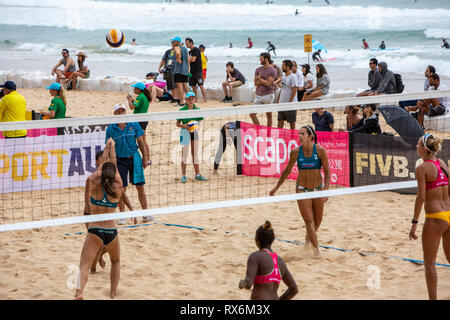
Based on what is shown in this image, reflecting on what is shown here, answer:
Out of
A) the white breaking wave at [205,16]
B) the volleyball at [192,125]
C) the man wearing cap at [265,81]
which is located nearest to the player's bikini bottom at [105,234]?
the volleyball at [192,125]

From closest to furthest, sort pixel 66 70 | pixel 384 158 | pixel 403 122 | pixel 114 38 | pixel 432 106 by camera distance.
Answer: pixel 384 158
pixel 403 122
pixel 432 106
pixel 114 38
pixel 66 70

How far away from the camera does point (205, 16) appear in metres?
57.0

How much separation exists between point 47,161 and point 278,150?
3731 mm

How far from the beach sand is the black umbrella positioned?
1.35 m

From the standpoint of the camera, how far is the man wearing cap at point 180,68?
13454mm

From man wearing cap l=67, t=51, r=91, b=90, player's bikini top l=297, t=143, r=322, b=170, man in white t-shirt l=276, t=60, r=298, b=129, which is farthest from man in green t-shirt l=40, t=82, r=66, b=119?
man wearing cap l=67, t=51, r=91, b=90

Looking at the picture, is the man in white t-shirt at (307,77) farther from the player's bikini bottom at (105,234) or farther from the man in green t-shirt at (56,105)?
the player's bikini bottom at (105,234)

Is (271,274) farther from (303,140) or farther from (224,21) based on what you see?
(224,21)

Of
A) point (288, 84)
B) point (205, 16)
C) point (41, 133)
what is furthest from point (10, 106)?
point (205, 16)

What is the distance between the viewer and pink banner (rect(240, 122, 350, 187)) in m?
9.10

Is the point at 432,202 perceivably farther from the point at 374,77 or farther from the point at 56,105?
the point at 374,77

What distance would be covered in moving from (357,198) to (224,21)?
47.2m

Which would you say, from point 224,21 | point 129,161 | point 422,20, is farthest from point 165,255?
point 224,21

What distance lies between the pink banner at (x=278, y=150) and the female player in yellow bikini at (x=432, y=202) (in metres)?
3.81
